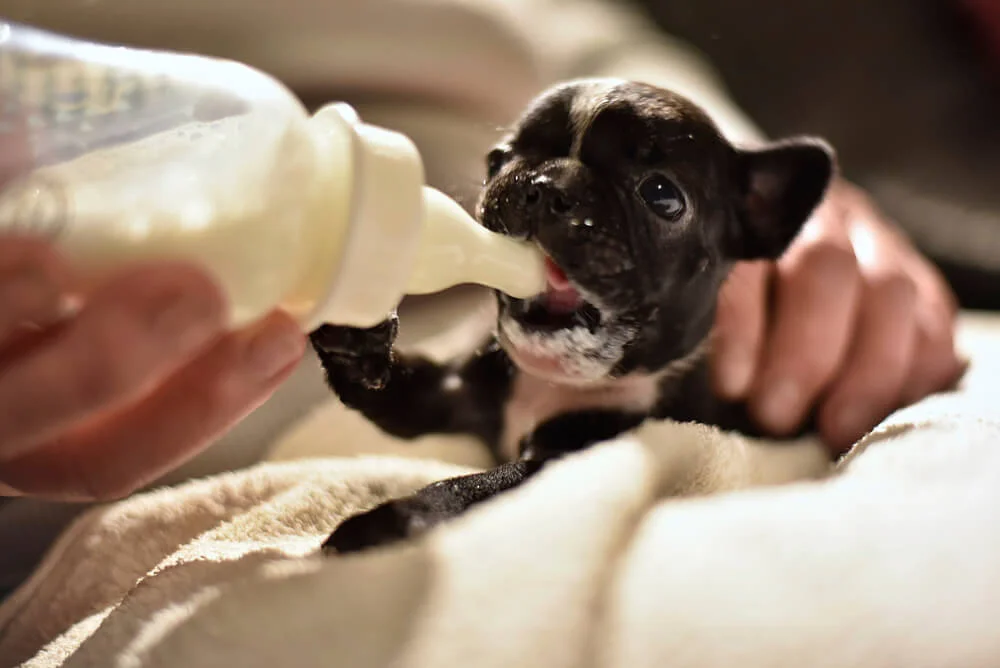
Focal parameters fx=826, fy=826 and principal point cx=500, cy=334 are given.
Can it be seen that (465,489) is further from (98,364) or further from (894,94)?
(894,94)

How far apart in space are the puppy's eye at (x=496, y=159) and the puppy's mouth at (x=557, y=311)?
0.58 ft

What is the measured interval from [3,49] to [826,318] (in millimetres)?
885

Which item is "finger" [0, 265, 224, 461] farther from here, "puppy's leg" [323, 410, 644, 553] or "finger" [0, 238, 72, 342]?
"puppy's leg" [323, 410, 644, 553]

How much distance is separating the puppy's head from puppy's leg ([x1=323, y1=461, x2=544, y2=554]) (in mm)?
155

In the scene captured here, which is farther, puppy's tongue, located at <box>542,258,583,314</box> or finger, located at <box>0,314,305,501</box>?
puppy's tongue, located at <box>542,258,583,314</box>

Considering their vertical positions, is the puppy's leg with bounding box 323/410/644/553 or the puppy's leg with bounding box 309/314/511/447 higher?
the puppy's leg with bounding box 323/410/644/553

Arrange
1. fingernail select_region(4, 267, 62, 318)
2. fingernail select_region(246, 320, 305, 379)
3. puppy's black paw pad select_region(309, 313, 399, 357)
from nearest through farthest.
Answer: fingernail select_region(4, 267, 62, 318)
fingernail select_region(246, 320, 305, 379)
puppy's black paw pad select_region(309, 313, 399, 357)

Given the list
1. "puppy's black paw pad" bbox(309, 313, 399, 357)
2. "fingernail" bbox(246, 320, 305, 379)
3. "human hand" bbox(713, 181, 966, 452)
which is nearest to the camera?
"fingernail" bbox(246, 320, 305, 379)

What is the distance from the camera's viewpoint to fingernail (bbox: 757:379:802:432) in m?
1.00

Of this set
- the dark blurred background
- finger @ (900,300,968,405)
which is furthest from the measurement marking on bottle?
the dark blurred background

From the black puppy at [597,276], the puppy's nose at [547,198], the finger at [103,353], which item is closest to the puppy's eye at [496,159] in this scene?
the black puppy at [597,276]

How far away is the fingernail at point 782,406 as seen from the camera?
100cm

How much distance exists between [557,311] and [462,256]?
19 cm

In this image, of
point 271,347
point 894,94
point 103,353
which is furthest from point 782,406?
point 894,94
